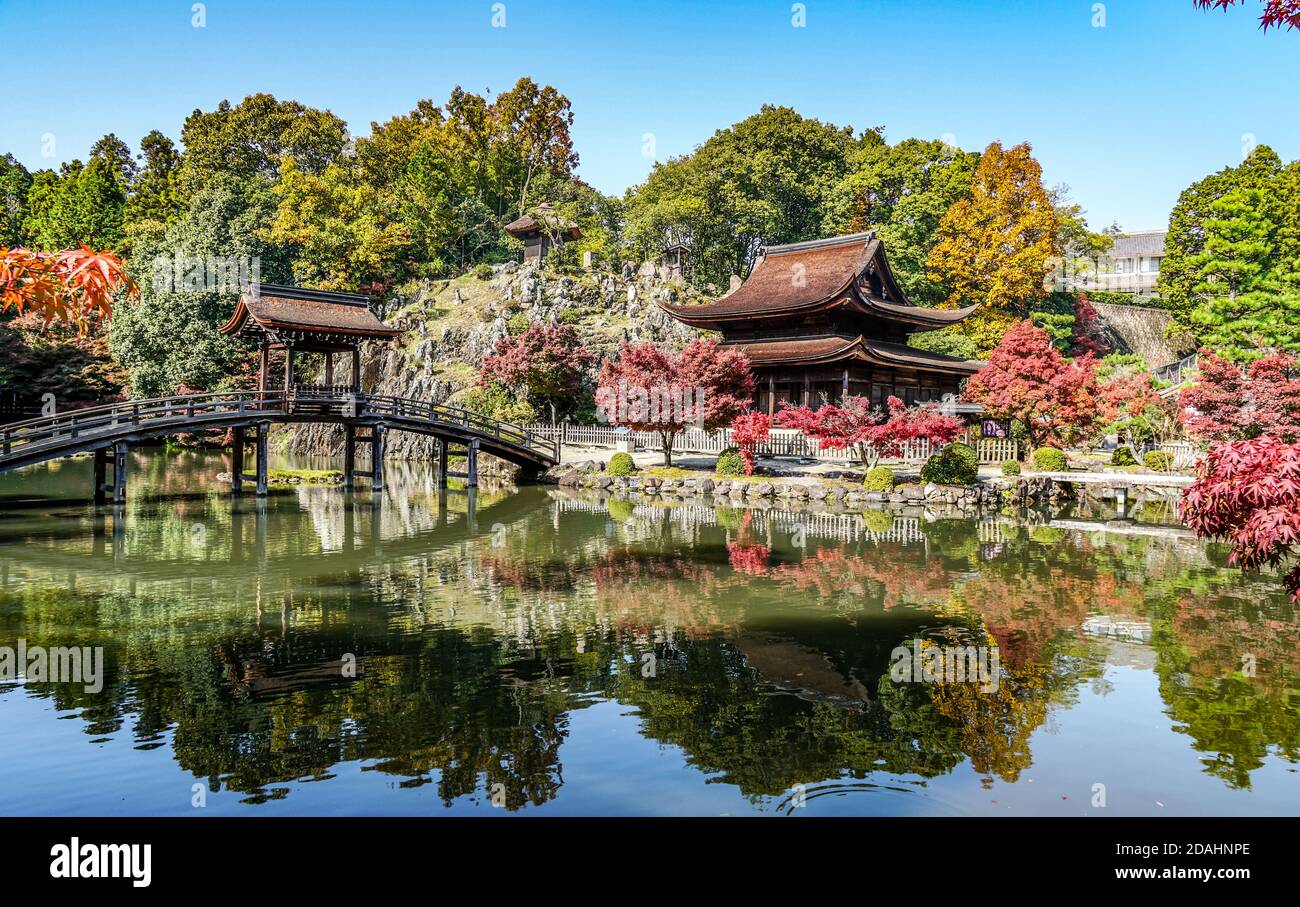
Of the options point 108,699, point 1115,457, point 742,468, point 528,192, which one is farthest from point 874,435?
point 528,192

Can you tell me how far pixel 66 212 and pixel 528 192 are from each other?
34.1 metres

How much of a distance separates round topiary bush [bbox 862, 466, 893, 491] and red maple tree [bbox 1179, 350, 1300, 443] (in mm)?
8927

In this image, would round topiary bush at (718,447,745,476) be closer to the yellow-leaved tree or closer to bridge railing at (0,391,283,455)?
bridge railing at (0,391,283,455)

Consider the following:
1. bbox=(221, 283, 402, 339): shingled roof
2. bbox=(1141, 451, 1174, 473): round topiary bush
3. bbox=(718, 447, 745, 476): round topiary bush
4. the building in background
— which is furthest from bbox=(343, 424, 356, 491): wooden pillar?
Result: the building in background

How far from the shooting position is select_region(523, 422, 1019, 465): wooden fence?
35.3 meters

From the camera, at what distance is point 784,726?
8.98m

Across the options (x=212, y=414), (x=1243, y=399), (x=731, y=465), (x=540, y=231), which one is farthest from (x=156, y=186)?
(x=1243, y=399)

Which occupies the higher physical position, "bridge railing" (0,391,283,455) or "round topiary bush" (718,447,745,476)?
"bridge railing" (0,391,283,455)

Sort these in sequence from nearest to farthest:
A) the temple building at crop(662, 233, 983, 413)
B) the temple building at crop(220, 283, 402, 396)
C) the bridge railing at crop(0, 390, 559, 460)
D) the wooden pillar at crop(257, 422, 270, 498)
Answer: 1. the bridge railing at crop(0, 390, 559, 460)
2. the wooden pillar at crop(257, 422, 270, 498)
3. the temple building at crop(220, 283, 402, 396)
4. the temple building at crop(662, 233, 983, 413)

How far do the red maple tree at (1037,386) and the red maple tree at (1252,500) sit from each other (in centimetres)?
2504

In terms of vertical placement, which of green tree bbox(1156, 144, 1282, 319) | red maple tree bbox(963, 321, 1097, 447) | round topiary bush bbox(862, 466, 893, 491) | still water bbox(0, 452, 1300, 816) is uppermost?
green tree bbox(1156, 144, 1282, 319)

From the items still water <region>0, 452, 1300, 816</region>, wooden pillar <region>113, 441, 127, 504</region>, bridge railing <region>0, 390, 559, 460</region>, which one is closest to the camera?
still water <region>0, 452, 1300, 816</region>

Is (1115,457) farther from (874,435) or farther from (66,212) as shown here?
(66,212)

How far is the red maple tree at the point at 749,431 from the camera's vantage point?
108 feet
